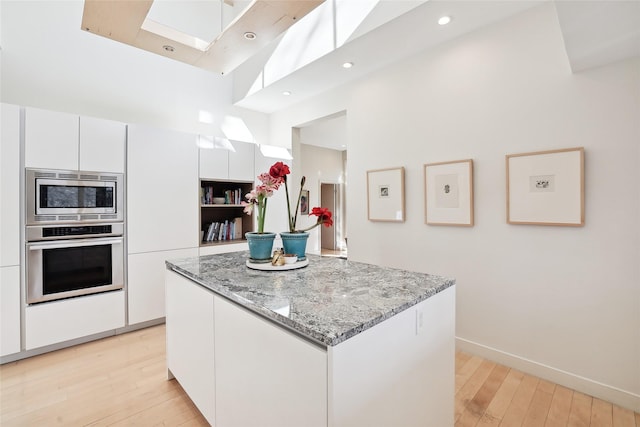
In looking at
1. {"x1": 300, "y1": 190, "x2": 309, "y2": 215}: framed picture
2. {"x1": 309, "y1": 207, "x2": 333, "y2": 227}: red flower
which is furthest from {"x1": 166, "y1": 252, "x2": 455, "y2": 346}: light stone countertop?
{"x1": 300, "y1": 190, "x2": 309, "y2": 215}: framed picture

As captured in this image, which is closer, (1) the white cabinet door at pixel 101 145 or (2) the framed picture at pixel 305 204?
(1) the white cabinet door at pixel 101 145

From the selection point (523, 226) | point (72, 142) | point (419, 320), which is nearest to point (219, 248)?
point (72, 142)

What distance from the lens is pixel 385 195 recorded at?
317 centimetres

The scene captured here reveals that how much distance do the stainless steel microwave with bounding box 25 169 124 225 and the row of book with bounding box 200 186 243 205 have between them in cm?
102

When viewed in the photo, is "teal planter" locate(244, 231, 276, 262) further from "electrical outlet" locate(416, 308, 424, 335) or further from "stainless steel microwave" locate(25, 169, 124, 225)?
"stainless steel microwave" locate(25, 169, 124, 225)

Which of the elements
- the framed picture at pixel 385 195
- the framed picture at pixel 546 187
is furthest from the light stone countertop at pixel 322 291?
the framed picture at pixel 385 195

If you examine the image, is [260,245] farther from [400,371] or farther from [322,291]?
[400,371]

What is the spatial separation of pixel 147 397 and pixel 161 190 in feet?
6.56

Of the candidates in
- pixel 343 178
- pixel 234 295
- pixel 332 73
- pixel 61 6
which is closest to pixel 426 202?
pixel 332 73

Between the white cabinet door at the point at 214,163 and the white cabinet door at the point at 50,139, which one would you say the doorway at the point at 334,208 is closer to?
the white cabinet door at the point at 214,163

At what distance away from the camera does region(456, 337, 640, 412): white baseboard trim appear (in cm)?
188

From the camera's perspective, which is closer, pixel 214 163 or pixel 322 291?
pixel 322 291

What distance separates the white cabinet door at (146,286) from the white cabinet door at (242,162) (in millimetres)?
1279

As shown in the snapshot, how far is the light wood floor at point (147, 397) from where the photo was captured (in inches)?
70.0
